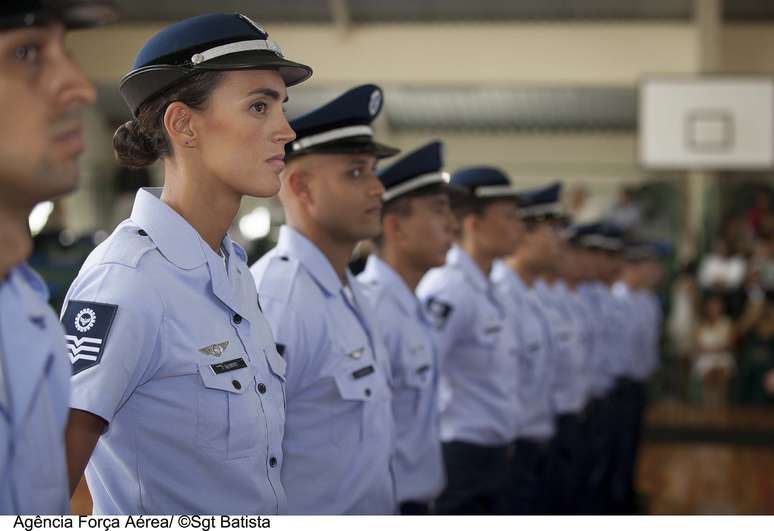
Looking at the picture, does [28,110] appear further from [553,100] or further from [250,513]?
[553,100]

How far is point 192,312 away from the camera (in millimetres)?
1729

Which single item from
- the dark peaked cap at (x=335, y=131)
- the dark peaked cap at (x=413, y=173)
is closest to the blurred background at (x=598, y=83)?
the dark peaked cap at (x=413, y=173)

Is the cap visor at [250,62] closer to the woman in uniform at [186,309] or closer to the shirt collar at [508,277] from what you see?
the woman in uniform at [186,309]

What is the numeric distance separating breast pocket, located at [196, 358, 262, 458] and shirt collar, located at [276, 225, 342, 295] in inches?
27.4

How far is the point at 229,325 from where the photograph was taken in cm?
179

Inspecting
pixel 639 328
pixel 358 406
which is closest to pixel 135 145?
pixel 358 406

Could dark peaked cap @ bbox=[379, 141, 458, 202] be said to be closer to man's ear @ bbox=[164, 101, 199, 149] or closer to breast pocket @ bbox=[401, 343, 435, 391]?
breast pocket @ bbox=[401, 343, 435, 391]

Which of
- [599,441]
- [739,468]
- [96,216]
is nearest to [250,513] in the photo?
[599,441]

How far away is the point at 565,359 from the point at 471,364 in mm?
1723

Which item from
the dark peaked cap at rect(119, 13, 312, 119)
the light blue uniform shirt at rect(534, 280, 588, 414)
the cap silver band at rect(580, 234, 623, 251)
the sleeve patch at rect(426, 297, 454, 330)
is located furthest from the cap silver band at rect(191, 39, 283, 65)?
the cap silver band at rect(580, 234, 623, 251)

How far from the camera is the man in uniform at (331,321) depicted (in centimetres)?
230

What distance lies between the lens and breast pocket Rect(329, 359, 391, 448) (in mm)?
2332

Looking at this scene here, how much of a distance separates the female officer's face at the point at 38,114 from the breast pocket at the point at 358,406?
48.0 inches

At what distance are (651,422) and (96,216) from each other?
258 inches
